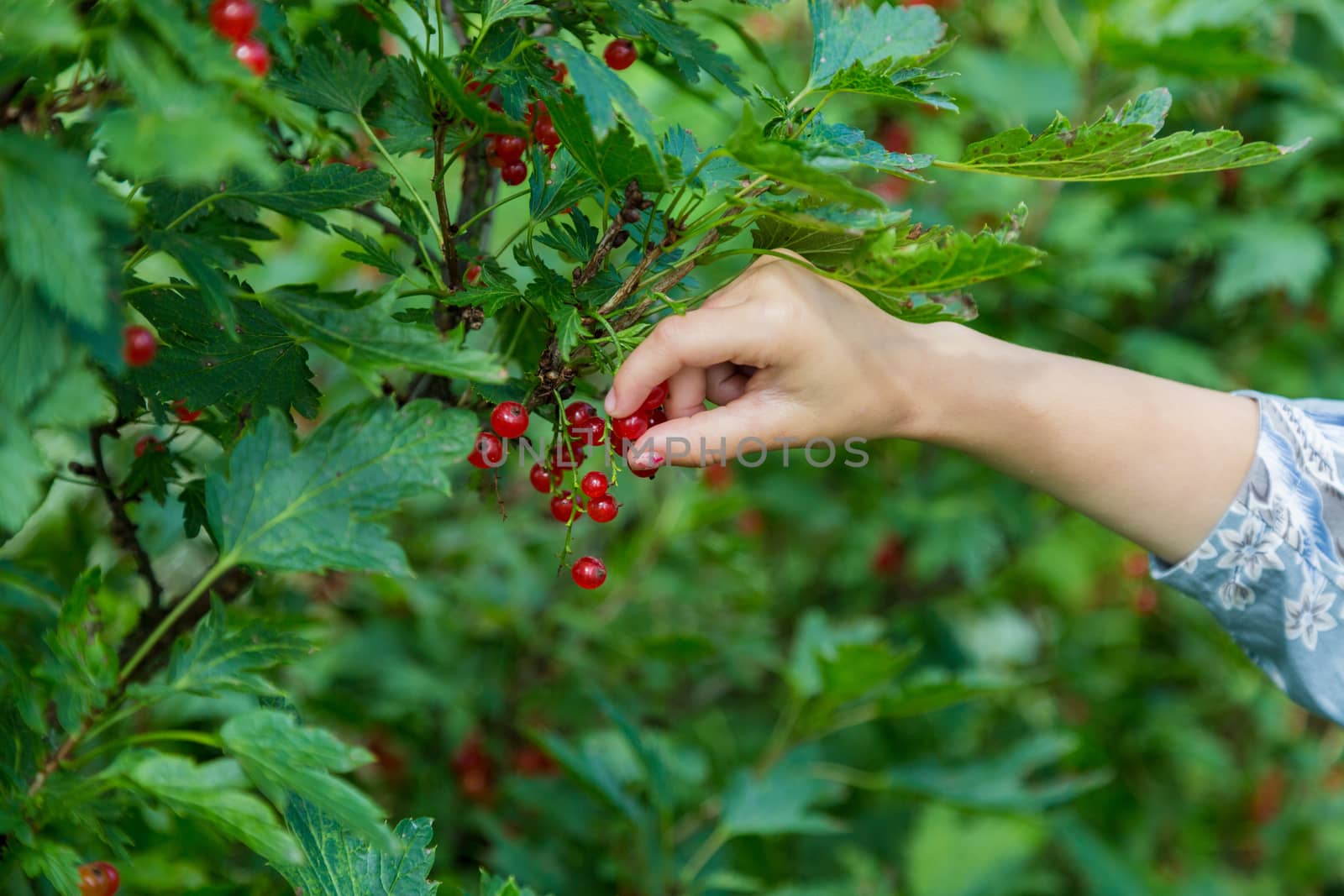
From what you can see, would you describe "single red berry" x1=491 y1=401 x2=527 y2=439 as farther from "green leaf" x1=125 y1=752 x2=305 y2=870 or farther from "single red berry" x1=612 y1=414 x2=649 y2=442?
"green leaf" x1=125 y1=752 x2=305 y2=870

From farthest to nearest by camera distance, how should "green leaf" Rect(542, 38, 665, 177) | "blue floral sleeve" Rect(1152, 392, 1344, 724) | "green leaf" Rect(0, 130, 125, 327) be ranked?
"blue floral sleeve" Rect(1152, 392, 1344, 724)
"green leaf" Rect(542, 38, 665, 177)
"green leaf" Rect(0, 130, 125, 327)

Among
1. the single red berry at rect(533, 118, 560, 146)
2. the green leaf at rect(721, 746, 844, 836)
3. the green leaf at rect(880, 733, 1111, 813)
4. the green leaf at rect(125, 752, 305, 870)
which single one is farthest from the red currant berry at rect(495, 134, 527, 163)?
the green leaf at rect(880, 733, 1111, 813)

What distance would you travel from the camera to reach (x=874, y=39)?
0.70 metres

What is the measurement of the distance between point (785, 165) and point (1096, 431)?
1.55 feet

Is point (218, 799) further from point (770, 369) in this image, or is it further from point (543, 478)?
point (770, 369)

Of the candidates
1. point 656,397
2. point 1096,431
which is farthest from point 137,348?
point 1096,431

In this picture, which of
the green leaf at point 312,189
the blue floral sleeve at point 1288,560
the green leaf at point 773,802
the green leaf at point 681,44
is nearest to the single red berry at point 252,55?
the green leaf at point 312,189

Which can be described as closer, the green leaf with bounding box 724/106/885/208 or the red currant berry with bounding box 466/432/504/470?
the green leaf with bounding box 724/106/885/208

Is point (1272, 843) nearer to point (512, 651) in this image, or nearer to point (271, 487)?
point (512, 651)

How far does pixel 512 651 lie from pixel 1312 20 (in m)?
1.80

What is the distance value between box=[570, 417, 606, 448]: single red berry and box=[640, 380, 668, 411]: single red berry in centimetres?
4

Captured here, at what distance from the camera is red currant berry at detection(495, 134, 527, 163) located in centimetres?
77

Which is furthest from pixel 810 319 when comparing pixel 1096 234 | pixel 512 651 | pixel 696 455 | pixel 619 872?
pixel 1096 234

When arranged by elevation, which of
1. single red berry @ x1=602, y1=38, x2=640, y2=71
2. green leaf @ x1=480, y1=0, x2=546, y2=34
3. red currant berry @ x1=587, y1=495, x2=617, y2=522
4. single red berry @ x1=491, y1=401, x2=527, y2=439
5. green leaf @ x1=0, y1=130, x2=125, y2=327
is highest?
green leaf @ x1=0, y1=130, x2=125, y2=327
